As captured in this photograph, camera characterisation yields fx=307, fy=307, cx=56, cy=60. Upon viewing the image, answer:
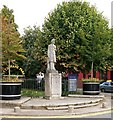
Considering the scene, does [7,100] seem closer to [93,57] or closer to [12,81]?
[12,81]

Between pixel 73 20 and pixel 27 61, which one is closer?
pixel 73 20

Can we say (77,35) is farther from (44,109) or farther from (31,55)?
(44,109)

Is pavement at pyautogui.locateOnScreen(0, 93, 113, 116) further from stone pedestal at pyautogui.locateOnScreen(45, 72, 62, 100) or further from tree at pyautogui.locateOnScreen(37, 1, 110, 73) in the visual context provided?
tree at pyautogui.locateOnScreen(37, 1, 110, 73)

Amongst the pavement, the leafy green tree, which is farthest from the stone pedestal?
the leafy green tree

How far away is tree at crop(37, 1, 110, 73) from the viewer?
1107 inches

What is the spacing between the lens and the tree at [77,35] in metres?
28.1

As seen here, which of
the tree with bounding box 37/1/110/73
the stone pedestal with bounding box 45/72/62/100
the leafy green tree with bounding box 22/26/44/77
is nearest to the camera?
the stone pedestal with bounding box 45/72/62/100

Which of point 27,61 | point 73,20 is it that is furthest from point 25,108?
point 27,61

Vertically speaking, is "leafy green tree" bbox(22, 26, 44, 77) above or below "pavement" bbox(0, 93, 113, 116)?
above

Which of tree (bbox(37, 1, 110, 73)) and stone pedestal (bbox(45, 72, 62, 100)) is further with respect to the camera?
tree (bbox(37, 1, 110, 73))

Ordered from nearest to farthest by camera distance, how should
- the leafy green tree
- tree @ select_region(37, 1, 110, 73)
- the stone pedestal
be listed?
1. the stone pedestal
2. tree @ select_region(37, 1, 110, 73)
3. the leafy green tree

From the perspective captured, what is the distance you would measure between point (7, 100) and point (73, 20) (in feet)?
46.9

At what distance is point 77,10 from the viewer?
30609 mm

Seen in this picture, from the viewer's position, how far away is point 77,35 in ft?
96.6
